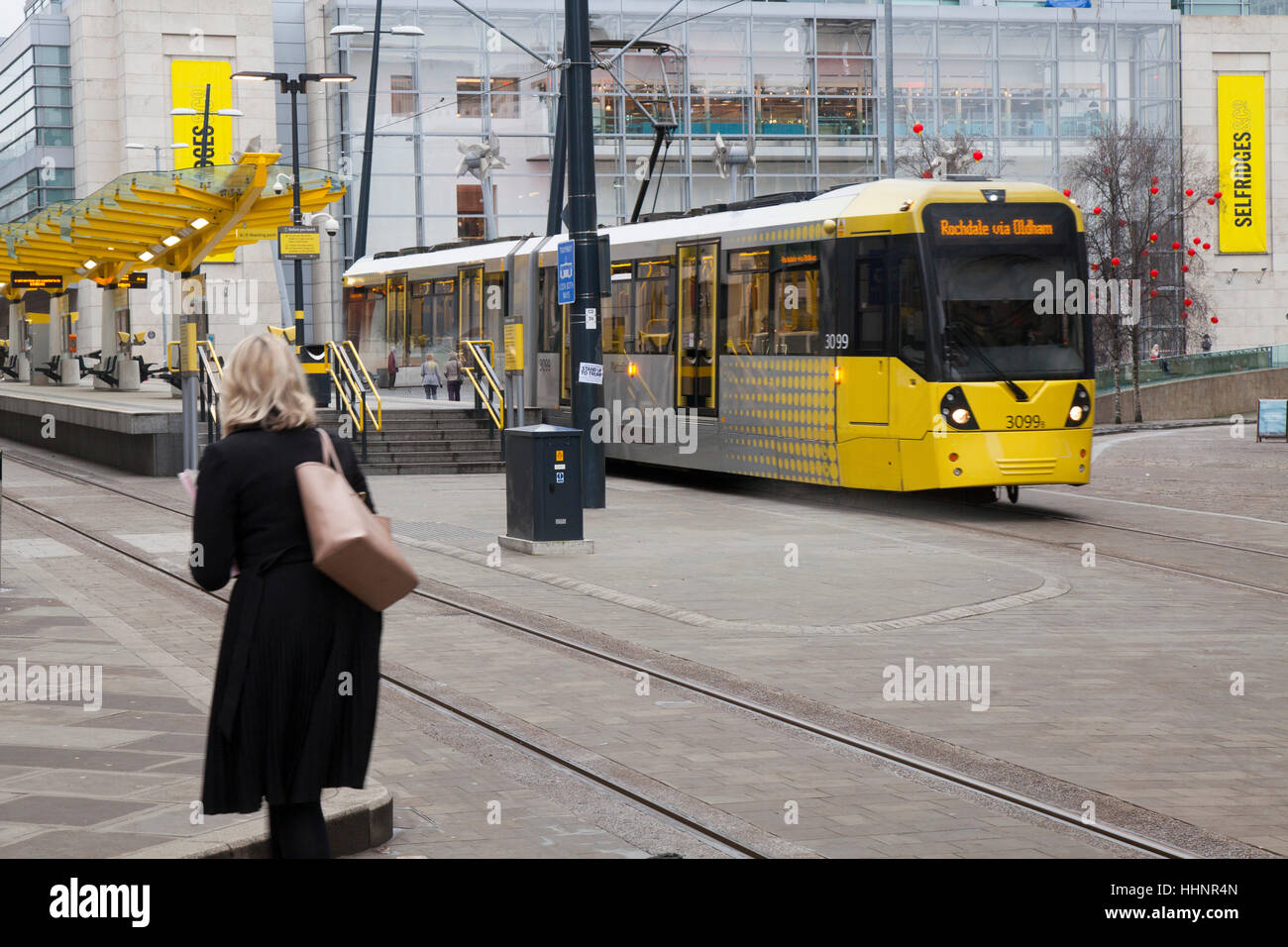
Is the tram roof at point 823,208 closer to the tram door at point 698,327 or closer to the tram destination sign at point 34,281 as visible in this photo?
the tram door at point 698,327

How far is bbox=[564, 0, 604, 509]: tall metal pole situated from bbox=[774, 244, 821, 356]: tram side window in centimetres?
266

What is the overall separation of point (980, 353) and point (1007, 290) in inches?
30.1

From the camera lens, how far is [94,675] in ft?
28.1

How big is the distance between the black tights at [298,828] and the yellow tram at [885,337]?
12.8 meters

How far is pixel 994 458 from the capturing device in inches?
687

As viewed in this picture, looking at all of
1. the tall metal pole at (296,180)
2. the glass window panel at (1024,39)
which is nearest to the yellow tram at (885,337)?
the tall metal pole at (296,180)

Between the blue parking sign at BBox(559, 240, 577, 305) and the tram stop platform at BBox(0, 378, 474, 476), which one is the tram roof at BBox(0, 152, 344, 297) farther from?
the blue parking sign at BBox(559, 240, 577, 305)

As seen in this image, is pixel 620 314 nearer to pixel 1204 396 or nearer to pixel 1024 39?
pixel 1204 396

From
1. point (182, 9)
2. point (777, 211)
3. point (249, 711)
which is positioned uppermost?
point (182, 9)

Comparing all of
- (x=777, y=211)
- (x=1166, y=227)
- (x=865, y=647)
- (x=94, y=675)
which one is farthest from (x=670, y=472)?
(x=1166, y=227)

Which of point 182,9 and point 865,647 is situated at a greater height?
point 182,9

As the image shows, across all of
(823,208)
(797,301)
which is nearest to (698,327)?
(797,301)

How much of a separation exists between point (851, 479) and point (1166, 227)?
38738 millimetres
